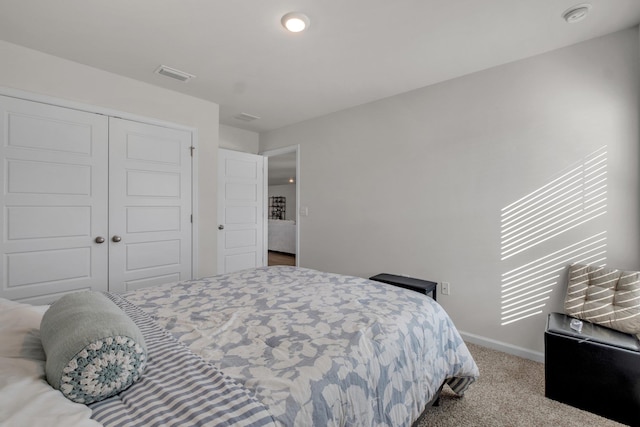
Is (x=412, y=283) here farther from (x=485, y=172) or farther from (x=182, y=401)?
(x=182, y=401)

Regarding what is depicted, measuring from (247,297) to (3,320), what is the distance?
103 cm

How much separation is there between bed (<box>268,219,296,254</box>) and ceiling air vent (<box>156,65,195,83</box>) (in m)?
5.14

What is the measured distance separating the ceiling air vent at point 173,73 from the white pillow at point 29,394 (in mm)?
2457

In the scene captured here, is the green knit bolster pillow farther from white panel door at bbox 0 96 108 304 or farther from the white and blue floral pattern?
white panel door at bbox 0 96 108 304

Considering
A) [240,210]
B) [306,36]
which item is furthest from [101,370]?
[240,210]

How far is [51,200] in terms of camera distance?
2.54 m

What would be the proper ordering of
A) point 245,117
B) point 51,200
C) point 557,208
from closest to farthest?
point 557,208
point 51,200
point 245,117

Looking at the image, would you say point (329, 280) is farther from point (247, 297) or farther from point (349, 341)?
point (349, 341)

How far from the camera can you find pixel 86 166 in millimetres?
2711

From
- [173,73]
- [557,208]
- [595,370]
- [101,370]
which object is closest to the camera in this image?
[101,370]

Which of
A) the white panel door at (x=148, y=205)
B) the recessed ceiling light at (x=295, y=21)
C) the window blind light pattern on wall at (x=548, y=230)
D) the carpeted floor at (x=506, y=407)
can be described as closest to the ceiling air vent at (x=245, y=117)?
the white panel door at (x=148, y=205)

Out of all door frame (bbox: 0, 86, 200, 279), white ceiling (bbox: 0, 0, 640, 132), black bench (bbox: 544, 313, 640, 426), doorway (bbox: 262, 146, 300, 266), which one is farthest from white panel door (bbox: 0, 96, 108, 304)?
black bench (bbox: 544, 313, 640, 426)

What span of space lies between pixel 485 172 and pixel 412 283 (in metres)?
1.23

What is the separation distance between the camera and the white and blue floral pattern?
31.0 inches
